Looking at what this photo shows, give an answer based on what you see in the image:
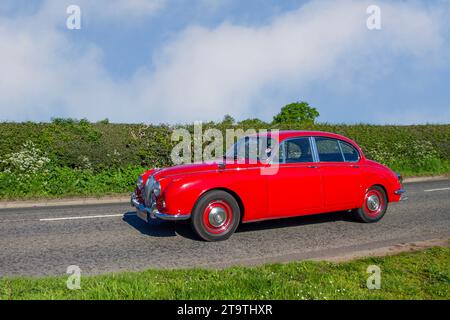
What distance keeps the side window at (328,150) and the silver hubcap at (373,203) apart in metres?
0.99

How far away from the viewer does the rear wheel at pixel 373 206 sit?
25.9 ft

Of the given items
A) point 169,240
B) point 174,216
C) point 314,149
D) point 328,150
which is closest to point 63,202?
point 169,240

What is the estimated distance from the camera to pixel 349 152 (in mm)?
7875

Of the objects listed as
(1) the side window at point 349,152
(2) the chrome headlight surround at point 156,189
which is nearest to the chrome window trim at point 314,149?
(1) the side window at point 349,152

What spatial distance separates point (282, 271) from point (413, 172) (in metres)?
15.2

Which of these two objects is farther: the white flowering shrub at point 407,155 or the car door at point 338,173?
the white flowering shrub at point 407,155

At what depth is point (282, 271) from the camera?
4.93 m

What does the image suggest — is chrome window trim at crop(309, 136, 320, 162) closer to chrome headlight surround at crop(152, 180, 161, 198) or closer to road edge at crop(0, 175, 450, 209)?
chrome headlight surround at crop(152, 180, 161, 198)

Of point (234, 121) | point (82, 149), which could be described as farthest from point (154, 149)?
point (234, 121)

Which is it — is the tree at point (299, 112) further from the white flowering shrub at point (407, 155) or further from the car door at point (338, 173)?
the car door at point (338, 173)

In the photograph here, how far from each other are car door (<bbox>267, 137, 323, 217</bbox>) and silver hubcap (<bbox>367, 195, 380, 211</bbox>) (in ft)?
4.14

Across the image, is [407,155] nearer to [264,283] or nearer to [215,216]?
[215,216]

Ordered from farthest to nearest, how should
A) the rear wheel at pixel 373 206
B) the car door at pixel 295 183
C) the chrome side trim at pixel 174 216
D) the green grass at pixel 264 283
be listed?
the rear wheel at pixel 373 206, the car door at pixel 295 183, the chrome side trim at pixel 174 216, the green grass at pixel 264 283
